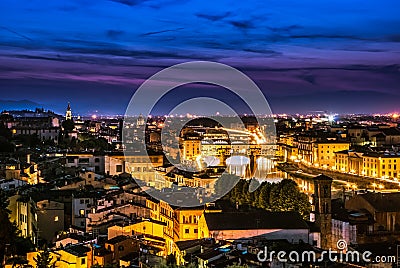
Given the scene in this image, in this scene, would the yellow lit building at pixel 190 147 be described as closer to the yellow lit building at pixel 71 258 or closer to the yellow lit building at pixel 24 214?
the yellow lit building at pixel 24 214

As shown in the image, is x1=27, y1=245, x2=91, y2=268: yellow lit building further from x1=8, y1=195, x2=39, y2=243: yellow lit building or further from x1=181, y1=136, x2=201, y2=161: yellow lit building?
x1=181, y1=136, x2=201, y2=161: yellow lit building

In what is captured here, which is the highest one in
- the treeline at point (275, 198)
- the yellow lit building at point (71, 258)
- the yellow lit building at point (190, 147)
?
the yellow lit building at point (190, 147)

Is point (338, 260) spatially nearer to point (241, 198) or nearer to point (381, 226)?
point (381, 226)

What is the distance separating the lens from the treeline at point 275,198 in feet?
30.7

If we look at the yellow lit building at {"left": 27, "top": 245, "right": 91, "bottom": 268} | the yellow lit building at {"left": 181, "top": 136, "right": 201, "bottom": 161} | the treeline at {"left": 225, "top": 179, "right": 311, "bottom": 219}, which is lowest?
the yellow lit building at {"left": 27, "top": 245, "right": 91, "bottom": 268}

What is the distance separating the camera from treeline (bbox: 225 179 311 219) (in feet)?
30.7

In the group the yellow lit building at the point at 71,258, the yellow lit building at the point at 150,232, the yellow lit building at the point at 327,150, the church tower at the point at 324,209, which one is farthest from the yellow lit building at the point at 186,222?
the yellow lit building at the point at 327,150

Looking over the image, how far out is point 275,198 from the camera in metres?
9.55

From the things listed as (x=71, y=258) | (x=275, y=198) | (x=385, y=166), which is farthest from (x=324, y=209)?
(x=385, y=166)

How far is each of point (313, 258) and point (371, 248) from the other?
167cm

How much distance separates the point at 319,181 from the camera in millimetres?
7242

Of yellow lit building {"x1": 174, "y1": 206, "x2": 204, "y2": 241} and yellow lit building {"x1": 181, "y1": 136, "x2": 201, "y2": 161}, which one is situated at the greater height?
yellow lit building {"x1": 181, "y1": 136, "x2": 201, "y2": 161}

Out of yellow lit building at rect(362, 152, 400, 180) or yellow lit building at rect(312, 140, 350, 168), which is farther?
yellow lit building at rect(312, 140, 350, 168)

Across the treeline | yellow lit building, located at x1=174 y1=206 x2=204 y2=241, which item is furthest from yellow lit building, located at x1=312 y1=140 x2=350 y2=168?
yellow lit building, located at x1=174 y1=206 x2=204 y2=241
